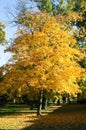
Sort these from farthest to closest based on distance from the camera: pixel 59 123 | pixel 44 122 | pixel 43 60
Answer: pixel 43 60 → pixel 44 122 → pixel 59 123

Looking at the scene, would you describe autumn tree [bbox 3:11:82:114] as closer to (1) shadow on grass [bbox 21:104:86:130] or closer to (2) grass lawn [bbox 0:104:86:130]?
(2) grass lawn [bbox 0:104:86:130]

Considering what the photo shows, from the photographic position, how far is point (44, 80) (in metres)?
31.5

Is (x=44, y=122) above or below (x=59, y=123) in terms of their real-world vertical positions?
above

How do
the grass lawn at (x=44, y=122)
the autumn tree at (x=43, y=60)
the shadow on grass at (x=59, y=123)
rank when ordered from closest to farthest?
the shadow on grass at (x=59, y=123)
the grass lawn at (x=44, y=122)
the autumn tree at (x=43, y=60)

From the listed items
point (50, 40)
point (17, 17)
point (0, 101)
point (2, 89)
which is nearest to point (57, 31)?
point (50, 40)

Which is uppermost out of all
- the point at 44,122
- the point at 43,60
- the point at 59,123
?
the point at 43,60

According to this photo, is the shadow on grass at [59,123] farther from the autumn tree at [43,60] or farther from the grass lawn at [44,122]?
the autumn tree at [43,60]

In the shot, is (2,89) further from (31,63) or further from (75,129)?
(75,129)

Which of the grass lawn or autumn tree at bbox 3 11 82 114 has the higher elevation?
autumn tree at bbox 3 11 82 114

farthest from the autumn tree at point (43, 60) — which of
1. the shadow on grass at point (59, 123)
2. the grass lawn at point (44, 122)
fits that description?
the shadow on grass at point (59, 123)

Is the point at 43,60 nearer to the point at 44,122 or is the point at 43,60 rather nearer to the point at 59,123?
the point at 44,122

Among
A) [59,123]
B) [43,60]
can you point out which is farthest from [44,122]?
[43,60]

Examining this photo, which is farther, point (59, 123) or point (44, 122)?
point (44, 122)

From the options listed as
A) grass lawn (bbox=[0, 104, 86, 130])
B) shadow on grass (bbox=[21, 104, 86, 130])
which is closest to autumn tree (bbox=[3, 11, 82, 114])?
grass lawn (bbox=[0, 104, 86, 130])
